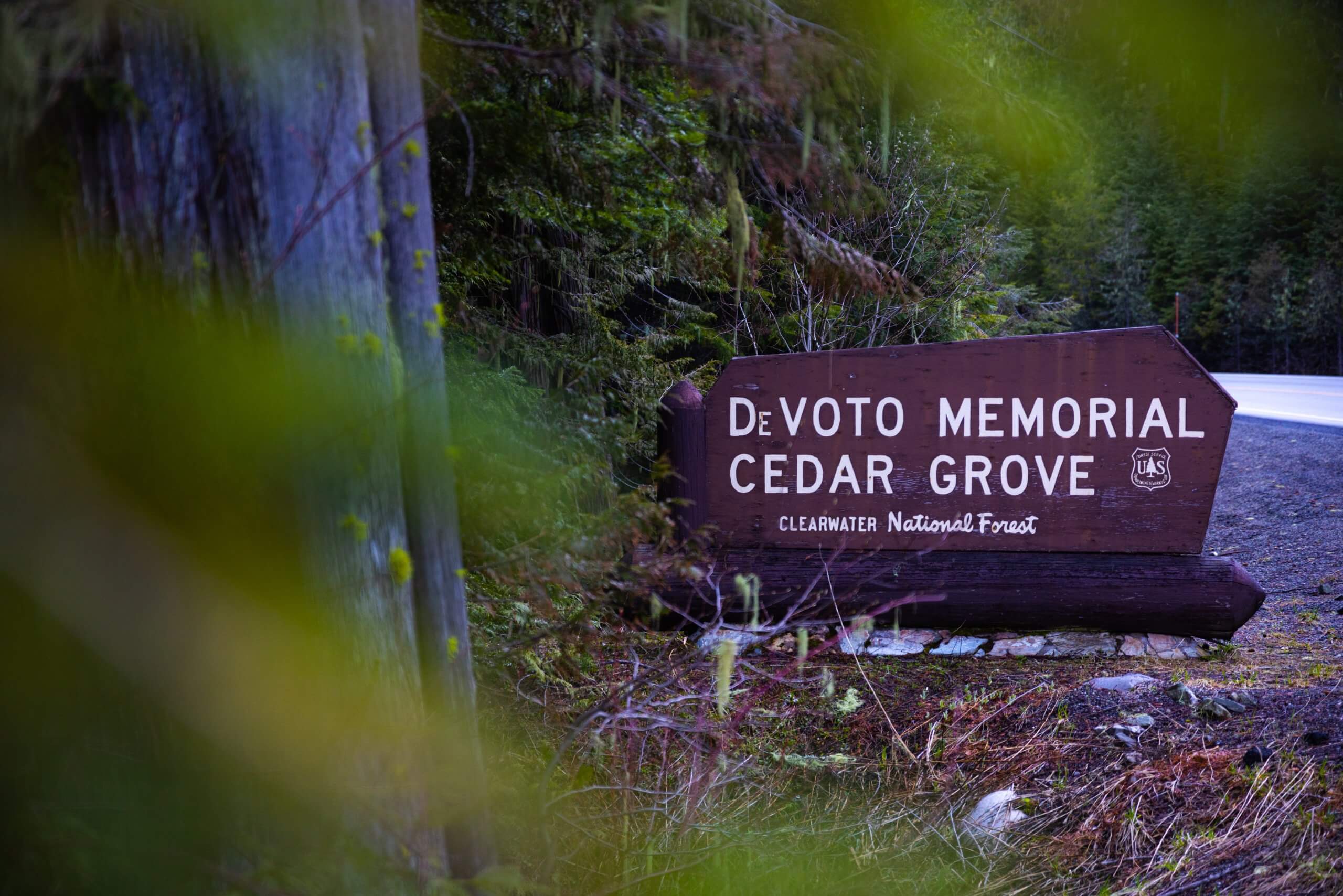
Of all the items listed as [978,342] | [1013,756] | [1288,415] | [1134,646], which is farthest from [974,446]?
[1288,415]

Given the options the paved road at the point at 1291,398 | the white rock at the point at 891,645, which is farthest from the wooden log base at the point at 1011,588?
the paved road at the point at 1291,398

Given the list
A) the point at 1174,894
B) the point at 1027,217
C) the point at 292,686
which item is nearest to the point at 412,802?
the point at 292,686

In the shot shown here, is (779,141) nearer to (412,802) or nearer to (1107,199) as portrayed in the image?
(412,802)

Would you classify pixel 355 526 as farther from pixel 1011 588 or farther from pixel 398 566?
pixel 1011 588

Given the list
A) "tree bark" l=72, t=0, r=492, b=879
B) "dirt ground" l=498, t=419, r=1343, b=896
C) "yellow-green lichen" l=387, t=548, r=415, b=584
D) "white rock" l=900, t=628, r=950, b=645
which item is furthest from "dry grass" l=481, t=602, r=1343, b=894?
"white rock" l=900, t=628, r=950, b=645

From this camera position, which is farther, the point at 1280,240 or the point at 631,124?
the point at 1280,240

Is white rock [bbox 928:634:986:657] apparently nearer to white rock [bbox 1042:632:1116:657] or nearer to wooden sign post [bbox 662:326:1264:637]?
wooden sign post [bbox 662:326:1264:637]

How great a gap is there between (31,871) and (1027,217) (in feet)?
151

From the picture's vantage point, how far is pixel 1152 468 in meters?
5.62

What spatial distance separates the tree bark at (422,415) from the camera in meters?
2.24

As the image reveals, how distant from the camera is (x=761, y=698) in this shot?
5023mm

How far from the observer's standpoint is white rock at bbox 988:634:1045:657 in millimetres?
5715

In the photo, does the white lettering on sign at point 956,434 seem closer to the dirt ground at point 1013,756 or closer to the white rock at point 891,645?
the white rock at point 891,645

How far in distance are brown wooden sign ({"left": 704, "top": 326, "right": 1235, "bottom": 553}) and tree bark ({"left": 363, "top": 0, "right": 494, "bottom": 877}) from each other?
3543 millimetres
